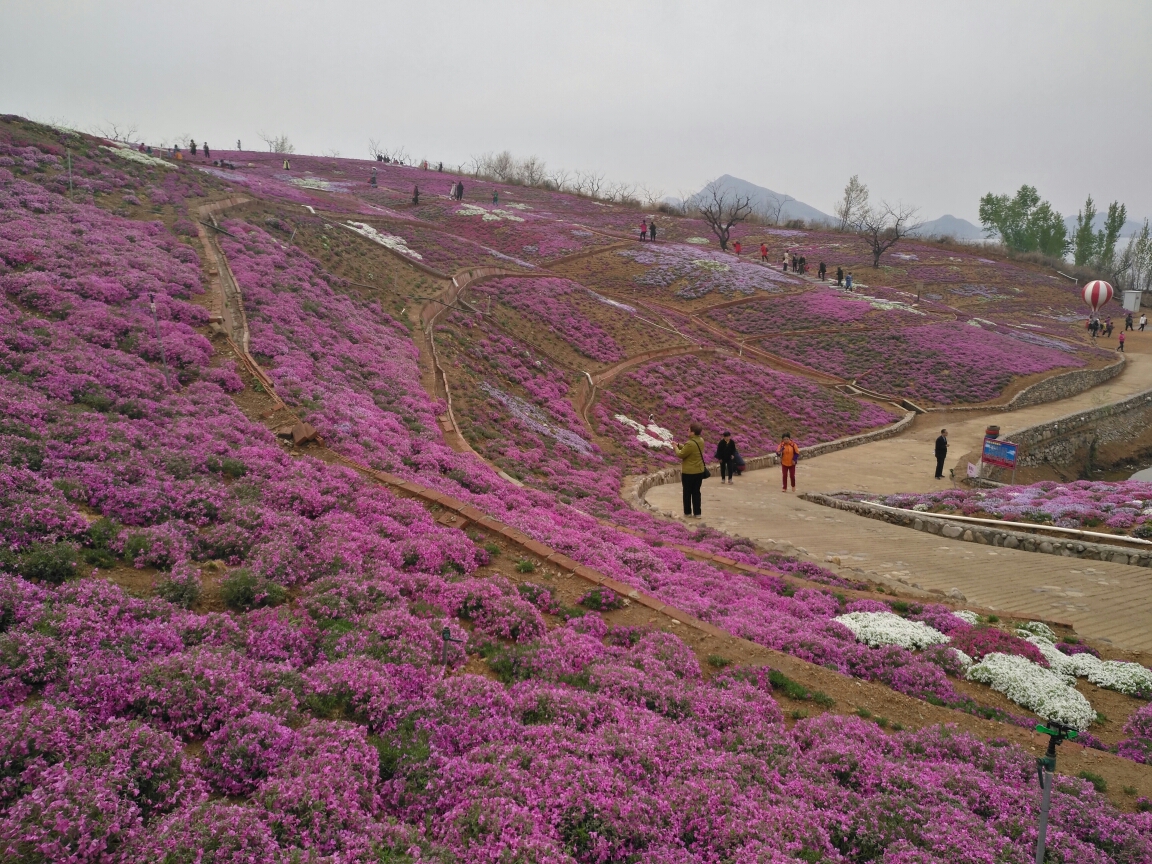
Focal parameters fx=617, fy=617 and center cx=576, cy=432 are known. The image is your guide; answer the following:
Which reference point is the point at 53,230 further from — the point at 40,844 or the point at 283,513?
the point at 40,844

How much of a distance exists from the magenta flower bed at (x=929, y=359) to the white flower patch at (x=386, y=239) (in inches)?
982

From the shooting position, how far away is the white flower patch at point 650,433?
25891 mm

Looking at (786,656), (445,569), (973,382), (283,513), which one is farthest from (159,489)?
(973,382)

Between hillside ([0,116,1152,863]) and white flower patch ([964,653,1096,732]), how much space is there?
0.06 metres

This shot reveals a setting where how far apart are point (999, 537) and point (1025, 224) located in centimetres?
11644

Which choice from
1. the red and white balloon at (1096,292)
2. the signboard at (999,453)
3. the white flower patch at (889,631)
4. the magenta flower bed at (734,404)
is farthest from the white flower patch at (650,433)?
the red and white balloon at (1096,292)

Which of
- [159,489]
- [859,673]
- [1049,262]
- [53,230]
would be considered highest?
[1049,262]

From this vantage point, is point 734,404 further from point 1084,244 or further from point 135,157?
point 1084,244

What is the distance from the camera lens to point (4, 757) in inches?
152

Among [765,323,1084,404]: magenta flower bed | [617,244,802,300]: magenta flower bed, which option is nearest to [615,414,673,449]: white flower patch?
[765,323,1084,404]: magenta flower bed

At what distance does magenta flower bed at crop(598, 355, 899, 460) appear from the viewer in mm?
29125

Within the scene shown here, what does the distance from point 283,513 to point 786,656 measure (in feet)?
22.6

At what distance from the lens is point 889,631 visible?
29.1 feet

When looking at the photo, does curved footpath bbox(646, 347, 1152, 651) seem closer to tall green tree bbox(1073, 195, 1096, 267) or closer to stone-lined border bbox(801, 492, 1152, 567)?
stone-lined border bbox(801, 492, 1152, 567)
